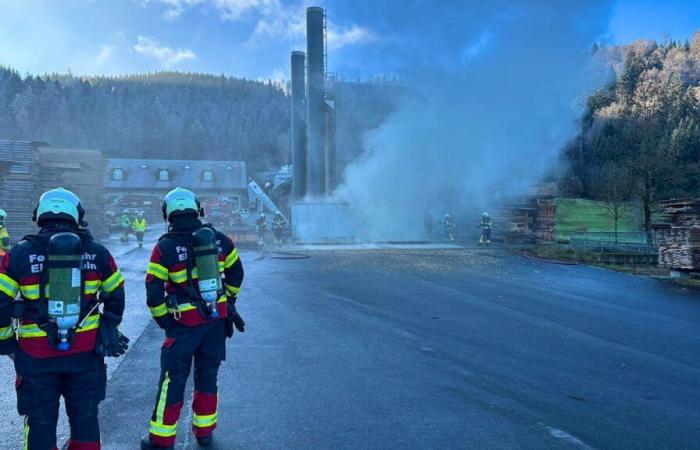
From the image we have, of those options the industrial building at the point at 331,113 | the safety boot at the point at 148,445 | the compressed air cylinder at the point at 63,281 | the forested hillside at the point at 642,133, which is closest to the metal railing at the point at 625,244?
the forested hillside at the point at 642,133

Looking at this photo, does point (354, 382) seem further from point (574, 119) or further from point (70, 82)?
point (70, 82)

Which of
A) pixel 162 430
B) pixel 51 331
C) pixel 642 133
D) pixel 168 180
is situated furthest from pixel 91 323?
pixel 168 180

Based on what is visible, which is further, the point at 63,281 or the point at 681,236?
the point at 681,236

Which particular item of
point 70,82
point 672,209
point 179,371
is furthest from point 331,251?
point 70,82

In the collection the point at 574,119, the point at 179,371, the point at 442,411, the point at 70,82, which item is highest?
the point at 70,82

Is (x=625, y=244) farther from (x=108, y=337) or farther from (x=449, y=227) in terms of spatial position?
(x=108, y=337)

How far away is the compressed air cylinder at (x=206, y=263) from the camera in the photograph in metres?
3.33

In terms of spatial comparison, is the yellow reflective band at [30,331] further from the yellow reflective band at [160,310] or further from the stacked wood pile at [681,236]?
the stacked wood pile at [681,236]

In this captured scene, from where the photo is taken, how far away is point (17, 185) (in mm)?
19375

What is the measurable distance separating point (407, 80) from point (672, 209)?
16108mm

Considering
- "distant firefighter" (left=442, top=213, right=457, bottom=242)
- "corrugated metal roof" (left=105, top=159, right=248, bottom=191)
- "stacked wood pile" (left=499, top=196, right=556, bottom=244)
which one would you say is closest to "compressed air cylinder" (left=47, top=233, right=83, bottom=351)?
"stacked wood pile" (left=499, top=196, right=556, bottom=244)

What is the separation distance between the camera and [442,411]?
4.02 m

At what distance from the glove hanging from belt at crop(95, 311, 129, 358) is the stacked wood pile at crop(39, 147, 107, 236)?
21902mm

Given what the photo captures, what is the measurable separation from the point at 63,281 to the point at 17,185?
67.3ft
